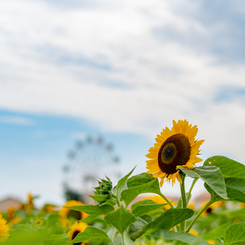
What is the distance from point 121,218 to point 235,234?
305 mm

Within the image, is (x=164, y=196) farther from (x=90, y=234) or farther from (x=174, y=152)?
(x=90, y=234)

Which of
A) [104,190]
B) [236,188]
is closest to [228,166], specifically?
[236,188]

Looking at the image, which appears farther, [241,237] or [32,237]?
[241,237]

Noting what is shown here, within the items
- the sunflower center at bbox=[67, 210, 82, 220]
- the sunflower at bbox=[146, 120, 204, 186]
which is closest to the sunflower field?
the sunflower at bbox=[146, 120, 204, 186]

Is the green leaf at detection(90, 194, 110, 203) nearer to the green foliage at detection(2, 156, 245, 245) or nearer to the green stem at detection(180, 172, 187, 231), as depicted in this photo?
the green foliage at detection(2, 156, 245, 245)

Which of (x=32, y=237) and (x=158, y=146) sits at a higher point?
(x=158, y=146)

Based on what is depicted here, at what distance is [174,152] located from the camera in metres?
0.78

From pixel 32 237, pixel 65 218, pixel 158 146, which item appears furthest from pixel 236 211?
pixel 32 237

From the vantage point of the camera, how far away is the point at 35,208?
219 cm

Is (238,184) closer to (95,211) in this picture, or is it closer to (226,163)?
(226,163)

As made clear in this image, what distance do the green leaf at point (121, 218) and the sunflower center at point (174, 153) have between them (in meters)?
0.25

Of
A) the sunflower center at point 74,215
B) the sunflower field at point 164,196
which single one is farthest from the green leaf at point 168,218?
the sunflower center at point 74,215

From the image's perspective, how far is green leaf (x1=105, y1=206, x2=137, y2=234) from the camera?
1.73 ft

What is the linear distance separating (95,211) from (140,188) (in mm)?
101
